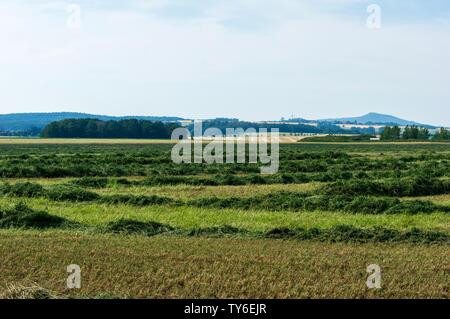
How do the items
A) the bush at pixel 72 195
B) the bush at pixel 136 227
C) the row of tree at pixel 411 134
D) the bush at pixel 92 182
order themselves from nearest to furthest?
the bush at pixel 136 227
the bush at pixel 72 195
the bush at pixel 92 182
the row of tree at pixel 411 134

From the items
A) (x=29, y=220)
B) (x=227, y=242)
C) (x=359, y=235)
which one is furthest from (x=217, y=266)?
(x=29, y=220)

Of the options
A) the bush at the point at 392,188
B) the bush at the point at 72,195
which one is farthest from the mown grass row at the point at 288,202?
the bush at the point at 392,188

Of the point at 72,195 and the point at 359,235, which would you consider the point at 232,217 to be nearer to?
the point at 359,235

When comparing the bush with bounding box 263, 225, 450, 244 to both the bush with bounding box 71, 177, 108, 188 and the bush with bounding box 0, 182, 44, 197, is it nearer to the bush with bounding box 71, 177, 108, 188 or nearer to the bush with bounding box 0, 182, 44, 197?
the bush with bounding box 0, 182, 44, 197

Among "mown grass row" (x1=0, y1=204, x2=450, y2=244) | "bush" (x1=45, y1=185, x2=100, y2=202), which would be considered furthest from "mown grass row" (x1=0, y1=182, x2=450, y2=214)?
"mown grass row" (x1=0, y1=204, x2=450, y2=244)

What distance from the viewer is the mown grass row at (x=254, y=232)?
14867mm

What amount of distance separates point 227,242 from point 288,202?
685 cm

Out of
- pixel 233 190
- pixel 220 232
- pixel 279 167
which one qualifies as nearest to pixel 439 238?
pixel 220 232

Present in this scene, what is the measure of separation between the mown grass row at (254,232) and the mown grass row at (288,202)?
A: 13.7 feet

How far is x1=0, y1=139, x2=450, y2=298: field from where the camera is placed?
10430mm

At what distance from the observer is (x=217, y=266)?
11719 millimetres

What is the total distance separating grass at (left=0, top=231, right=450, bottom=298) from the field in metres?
0.02

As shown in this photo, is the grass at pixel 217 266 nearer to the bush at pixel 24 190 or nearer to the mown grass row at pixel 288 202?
the mown grass row at pixel 288 202
